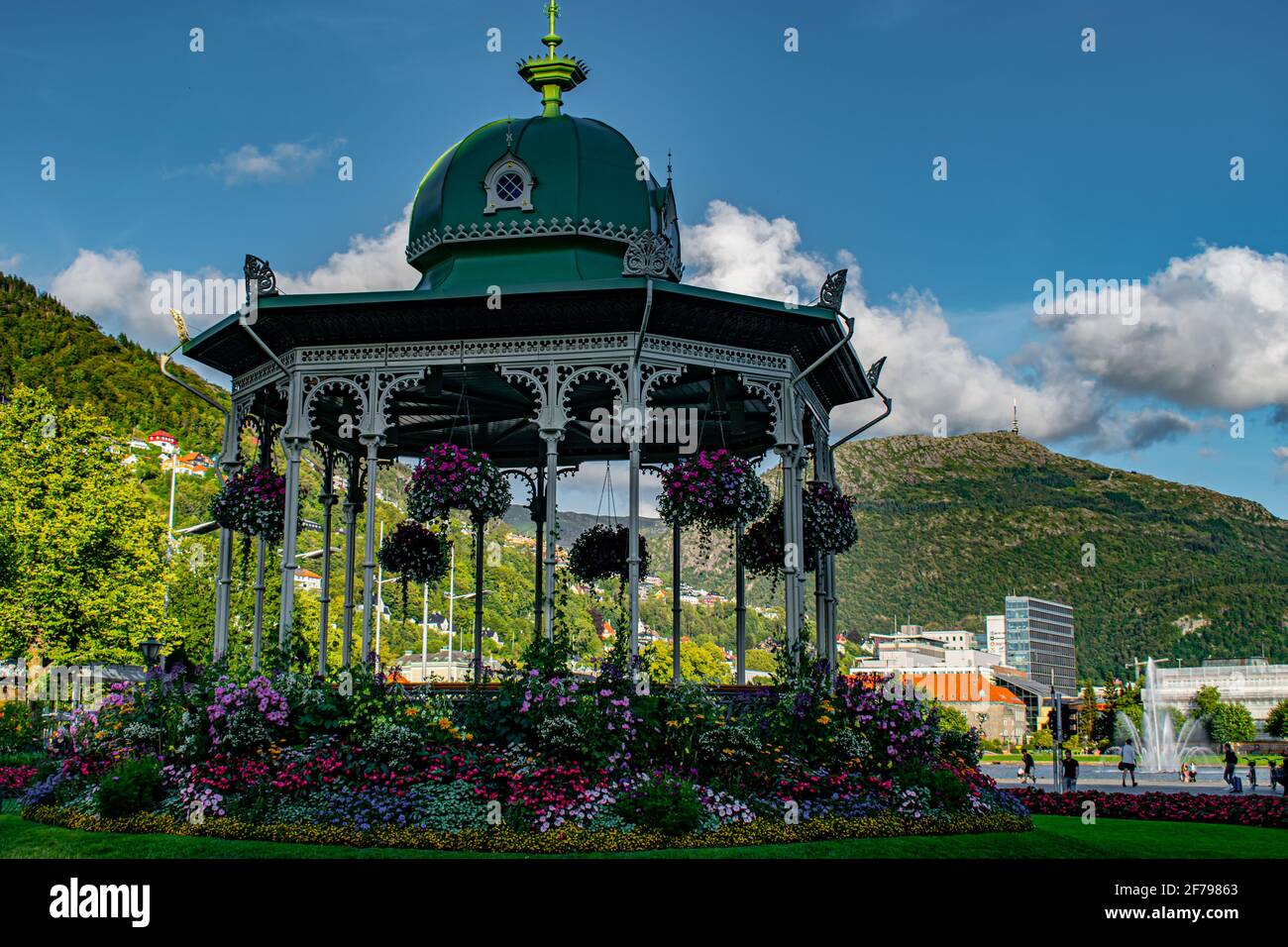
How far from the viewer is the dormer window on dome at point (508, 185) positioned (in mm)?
19094

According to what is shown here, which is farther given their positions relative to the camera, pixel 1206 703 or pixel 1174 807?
pixel 1206 703

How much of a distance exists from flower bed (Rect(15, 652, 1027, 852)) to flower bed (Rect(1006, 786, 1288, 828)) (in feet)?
18.1

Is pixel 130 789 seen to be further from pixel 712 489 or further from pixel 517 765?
pixel 712 489

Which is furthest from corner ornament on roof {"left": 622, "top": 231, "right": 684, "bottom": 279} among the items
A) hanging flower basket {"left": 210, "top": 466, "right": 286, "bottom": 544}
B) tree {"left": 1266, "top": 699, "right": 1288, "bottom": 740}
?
tree {"left": 1266, "top": 699, "right": 1288, "bottom": 740}

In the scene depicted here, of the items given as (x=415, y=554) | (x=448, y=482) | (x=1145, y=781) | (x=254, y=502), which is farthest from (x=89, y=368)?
(x=448, y=482)

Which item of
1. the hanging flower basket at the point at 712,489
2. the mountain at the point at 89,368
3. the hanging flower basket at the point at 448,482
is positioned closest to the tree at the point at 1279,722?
the hanging flower basket at the point at 712,489

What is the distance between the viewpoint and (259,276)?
18.2m

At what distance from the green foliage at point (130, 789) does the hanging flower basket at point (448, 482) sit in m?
5.10

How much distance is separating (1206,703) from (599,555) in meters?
88.0

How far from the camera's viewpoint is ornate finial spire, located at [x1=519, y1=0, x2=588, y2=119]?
69.3ft
